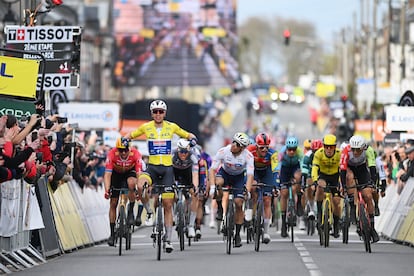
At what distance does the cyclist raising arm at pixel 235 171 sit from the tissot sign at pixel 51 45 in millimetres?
A: 3541

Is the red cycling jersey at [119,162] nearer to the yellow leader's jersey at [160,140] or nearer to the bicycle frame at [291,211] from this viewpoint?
the yellow leader's jersey at [160,140]

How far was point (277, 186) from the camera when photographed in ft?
79.1

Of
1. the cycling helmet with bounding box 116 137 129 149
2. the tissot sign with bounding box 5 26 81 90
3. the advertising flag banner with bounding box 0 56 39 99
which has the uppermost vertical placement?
the tissot sign with bounding box 5 26 81 90

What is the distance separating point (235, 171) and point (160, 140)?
201 cm

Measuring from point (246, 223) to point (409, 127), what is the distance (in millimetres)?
8001

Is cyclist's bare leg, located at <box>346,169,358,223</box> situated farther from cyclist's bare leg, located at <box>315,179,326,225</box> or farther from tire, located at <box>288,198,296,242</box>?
tire, located at <box>288,198,296,242</box>

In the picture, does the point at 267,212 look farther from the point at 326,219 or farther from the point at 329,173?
the point at 329,173

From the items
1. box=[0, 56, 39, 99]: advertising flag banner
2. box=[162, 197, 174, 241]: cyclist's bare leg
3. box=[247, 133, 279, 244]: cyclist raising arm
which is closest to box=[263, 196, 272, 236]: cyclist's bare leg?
box=[247, 133, 279, 244]: cyclist raising arm

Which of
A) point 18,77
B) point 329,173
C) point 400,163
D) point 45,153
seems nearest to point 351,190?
point 329,173

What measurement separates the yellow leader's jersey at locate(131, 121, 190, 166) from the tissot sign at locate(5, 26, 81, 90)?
3811 mm

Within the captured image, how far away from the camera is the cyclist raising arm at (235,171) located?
22.2 meters

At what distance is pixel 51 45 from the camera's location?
24344 mm

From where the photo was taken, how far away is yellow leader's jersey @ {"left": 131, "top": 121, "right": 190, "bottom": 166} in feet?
68.2

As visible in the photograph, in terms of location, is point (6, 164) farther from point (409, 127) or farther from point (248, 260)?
point (409, 127)
